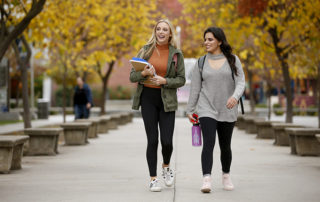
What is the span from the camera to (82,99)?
21.1m

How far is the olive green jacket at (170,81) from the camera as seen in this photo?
7594 mm

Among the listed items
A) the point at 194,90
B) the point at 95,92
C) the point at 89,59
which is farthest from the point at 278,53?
the point at 95,92

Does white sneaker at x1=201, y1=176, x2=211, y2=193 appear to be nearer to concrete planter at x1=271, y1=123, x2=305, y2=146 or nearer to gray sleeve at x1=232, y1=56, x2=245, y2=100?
gray sleeve at x1=232, y1=56, x2=245, y2=100

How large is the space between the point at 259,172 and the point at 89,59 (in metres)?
15.7

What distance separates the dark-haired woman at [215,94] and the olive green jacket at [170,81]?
0.21m

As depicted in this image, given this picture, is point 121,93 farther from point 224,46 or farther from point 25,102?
point 224,46

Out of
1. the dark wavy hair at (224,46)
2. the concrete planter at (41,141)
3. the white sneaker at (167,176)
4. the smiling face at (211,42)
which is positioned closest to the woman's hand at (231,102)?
the dark wavy hair at (224,46)

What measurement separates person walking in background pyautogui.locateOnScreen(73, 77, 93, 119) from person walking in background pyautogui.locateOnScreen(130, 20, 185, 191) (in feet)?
43.4

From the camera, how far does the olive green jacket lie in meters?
7.59

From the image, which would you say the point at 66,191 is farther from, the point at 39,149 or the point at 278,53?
the point at 278,53

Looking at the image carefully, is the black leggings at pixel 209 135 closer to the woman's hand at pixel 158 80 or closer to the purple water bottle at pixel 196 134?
the purple water bottle at pixel 196 134

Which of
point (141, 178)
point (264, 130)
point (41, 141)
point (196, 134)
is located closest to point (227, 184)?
point (196, 134)

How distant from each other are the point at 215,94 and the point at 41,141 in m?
6.63

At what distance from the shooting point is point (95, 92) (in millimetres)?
57562
